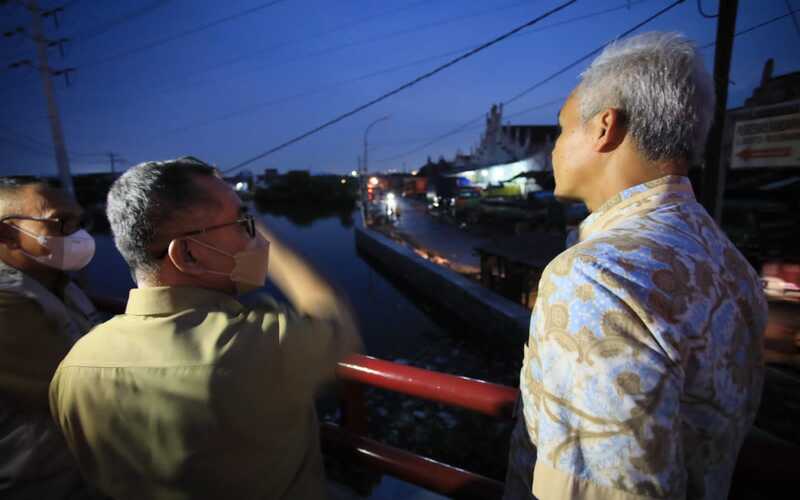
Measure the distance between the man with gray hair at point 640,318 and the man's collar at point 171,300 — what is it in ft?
2.93

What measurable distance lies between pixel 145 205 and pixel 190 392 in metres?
0.55

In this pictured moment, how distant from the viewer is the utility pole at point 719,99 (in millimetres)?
5430

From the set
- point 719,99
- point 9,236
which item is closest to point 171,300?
point 9,236

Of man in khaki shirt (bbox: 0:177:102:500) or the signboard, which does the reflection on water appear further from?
the signboard

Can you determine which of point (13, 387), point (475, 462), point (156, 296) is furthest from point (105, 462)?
point (475, 462)

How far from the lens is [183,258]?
44.0 inches

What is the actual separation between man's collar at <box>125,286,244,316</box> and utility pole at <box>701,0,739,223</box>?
6.57 meters

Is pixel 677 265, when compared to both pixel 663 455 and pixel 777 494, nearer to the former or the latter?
pixel 663 455

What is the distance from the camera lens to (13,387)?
1510 millimetres

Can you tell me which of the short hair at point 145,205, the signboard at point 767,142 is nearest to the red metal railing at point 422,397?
the short hair at point 145,205

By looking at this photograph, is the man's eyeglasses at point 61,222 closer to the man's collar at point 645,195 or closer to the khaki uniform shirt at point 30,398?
the khaki uniform shirt at point 30,398

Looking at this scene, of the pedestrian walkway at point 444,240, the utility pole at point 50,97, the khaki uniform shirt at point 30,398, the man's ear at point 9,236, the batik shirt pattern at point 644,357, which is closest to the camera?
the batik shirt pattern at point 644,357

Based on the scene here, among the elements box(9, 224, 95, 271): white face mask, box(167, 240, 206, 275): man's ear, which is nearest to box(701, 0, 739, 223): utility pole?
box(167, 240, 206, 275): man's ear

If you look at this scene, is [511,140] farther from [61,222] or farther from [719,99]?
[61,222]
